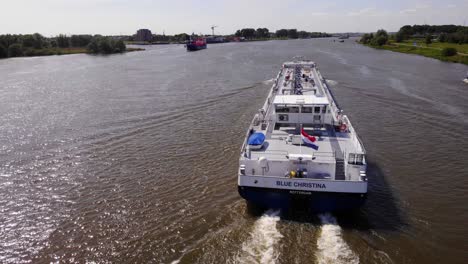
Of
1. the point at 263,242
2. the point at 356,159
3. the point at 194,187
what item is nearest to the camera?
the point at 263,242

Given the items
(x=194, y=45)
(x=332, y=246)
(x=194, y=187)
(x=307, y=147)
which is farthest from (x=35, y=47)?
(x=332, y=246)

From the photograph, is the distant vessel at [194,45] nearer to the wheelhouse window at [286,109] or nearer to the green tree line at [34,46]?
the green tree line at [34,46]

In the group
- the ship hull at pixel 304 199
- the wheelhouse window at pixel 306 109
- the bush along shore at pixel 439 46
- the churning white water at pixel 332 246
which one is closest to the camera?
the churning white water at pixel 332 246

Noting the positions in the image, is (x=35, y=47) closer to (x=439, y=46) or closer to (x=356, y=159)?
(x=356, y=159)

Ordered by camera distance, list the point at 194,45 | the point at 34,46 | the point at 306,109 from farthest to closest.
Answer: the point at 194,45, the point at 34,46, the point at 306,109

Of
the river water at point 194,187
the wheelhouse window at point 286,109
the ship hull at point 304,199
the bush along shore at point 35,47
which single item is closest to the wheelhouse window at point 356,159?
the ship hull at point 304,199

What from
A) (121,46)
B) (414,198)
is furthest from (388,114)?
(121,46)

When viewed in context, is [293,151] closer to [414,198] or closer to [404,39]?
[414,198]
